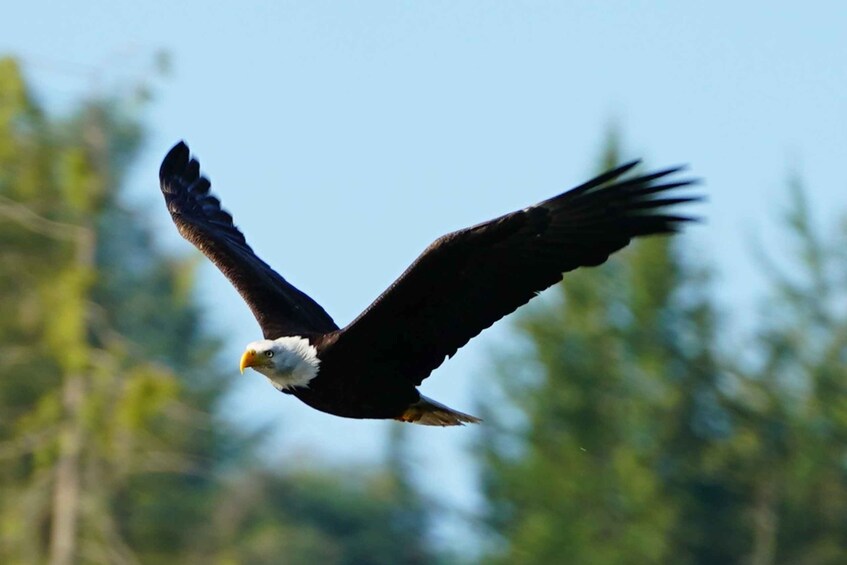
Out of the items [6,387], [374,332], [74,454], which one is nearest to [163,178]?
[374,332]

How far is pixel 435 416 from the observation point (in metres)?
11.3

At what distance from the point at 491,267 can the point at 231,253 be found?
2274mm

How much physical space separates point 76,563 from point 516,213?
1180 cm

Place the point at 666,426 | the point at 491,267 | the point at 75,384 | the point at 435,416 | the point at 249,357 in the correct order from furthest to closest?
the point at 666,426, the point at 75,384, the point at 435,416, the point at 249,357, the point at 491,267

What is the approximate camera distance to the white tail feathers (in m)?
11.2

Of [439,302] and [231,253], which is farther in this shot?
[231,253]

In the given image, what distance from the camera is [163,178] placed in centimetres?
1319

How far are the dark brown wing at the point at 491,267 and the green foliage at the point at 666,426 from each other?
66.0ft

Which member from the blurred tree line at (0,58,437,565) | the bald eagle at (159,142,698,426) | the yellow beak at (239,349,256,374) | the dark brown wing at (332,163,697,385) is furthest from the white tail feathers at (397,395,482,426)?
the blurred tree line at (0,58,437,565)

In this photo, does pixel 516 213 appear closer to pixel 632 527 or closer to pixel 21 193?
pixel 21 193

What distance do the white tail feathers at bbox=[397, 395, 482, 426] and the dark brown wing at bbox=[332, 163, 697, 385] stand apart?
479 mm

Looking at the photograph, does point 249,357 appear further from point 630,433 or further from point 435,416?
point 630,433

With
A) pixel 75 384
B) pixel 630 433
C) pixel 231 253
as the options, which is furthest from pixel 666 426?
pixel 231 253

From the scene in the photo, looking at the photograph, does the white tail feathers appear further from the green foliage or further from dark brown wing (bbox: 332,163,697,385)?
the green foliage
